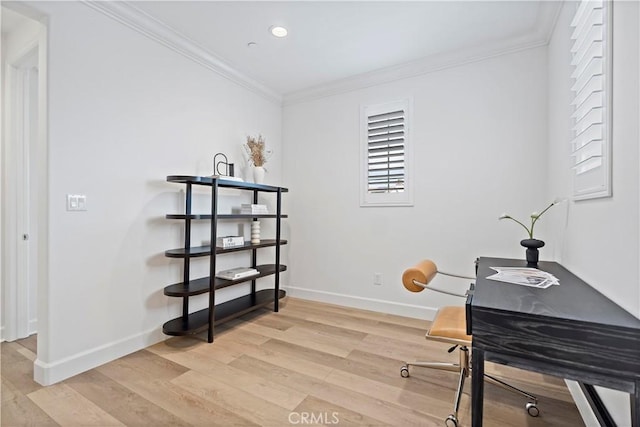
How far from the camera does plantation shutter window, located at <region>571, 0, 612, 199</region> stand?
48.3 inches

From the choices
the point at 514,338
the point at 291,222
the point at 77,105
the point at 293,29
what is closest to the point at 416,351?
the point at 514,338

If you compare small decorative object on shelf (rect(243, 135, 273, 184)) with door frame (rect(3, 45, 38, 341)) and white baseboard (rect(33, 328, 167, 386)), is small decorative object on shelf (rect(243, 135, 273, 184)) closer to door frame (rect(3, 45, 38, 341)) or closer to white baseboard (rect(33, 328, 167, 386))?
white baseboard (rect(33, 328, 167, 386))

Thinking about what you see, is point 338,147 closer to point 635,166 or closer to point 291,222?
point 291,222

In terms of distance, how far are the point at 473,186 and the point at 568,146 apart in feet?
3.12

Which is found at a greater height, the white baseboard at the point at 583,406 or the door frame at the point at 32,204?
the door frame at the point at 32,204

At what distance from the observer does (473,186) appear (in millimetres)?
2793

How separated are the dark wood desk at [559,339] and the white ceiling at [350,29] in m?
2.19

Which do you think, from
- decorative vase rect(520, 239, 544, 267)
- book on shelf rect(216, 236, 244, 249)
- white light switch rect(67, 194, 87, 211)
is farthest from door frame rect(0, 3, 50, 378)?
decorative vase rect(520, 239, 544, 267)

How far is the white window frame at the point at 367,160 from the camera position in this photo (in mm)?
3088

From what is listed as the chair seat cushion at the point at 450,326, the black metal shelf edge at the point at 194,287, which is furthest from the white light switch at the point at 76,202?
the chair seat cushion at the point at 450,326

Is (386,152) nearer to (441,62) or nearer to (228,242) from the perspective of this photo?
(441,62)

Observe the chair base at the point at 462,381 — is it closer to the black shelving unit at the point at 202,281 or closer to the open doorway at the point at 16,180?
the black shelving unit at the point at 202,281

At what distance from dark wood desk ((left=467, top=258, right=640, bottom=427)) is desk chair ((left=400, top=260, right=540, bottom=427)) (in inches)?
23.7

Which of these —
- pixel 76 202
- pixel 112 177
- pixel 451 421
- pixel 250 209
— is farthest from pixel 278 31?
pixel 451 421
